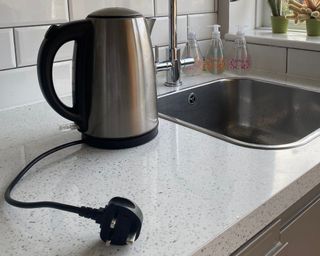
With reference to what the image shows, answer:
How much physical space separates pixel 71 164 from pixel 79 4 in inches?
19.7

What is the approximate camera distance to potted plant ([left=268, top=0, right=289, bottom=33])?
1.41 m

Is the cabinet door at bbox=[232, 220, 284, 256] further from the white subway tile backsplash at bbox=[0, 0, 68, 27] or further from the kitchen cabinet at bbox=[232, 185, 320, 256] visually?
the white subway tile backsplash at bbox=[0, 0, 68, 27]

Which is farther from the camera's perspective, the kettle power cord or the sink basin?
the sink basin

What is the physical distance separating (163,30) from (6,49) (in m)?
0.49

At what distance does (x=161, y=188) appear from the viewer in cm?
62

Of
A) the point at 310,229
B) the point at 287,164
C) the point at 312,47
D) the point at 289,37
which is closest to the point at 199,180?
the point at 287,164

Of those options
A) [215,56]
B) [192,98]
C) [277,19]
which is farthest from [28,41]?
[277,19]

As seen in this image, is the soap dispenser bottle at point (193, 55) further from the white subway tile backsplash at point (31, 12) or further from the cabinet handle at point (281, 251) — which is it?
the cabinet handle at point (281, 251)

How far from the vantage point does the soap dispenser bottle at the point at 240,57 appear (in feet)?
4.30

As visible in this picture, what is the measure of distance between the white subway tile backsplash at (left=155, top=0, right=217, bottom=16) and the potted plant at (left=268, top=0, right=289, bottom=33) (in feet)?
0.67

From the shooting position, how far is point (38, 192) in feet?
2.01

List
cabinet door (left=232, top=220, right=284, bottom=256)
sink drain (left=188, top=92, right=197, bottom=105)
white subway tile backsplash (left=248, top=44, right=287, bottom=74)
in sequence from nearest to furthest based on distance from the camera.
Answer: cabinet door (left=232, top=220, right=284, bottom=256)
sink drain (left=188, top=92, right=197, bottom=105)
white subway tile backsplash (left=248, top=44, right=287, bottom=74)

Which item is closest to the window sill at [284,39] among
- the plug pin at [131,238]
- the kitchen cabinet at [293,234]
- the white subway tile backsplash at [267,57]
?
the white subway tile backsplash at [267,57]

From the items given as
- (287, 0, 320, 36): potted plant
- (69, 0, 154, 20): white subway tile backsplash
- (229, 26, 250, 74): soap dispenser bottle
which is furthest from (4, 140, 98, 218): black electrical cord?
(287, 0, 320, 36): potted plant
